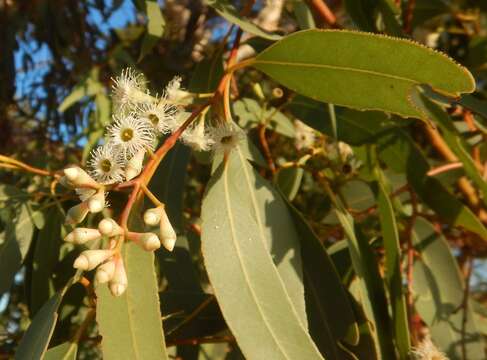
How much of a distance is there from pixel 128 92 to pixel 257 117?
25.9 inches

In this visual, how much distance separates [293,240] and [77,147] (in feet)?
5.29

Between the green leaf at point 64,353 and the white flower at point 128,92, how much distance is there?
0.50m

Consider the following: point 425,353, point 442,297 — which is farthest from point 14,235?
point 442,297

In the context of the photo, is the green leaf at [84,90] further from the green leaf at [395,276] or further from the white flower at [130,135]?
the green leaf at [395,276]

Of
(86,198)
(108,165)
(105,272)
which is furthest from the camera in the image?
(108,165)

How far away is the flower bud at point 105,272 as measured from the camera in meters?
0.91

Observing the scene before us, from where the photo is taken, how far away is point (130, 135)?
3.94 feet

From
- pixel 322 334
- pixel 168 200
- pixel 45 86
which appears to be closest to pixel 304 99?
pixel 168 200

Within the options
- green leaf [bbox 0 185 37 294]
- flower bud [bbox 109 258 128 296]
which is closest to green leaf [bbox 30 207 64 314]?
green leaf [bbox 0 185 37 294]

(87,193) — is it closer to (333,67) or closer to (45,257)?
(333,67)

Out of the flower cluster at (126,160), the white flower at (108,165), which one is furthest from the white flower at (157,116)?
the white flower at (108,165)

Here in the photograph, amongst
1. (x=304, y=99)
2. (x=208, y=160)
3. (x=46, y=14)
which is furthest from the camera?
(x=46, y=14)

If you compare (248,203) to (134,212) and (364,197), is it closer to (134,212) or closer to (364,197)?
(134,212)

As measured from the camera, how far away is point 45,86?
289 cm
